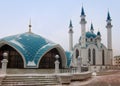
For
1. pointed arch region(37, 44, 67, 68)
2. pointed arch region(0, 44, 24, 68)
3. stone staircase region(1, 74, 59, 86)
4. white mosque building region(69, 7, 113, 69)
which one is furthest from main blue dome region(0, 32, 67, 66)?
white mosque building region(69, 7, 113, 69)

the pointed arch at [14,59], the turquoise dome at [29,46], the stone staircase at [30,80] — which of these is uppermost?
the turquoise dome at [29,46]

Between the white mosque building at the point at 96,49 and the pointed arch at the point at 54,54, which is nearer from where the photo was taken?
the pointed arch at the point at 54,54

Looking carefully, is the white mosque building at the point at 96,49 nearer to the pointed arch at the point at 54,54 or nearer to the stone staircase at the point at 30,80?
the pointed arch at the point at 54,54

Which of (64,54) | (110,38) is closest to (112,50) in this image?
(110,38)

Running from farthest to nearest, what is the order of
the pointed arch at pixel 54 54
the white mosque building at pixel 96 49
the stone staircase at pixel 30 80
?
the white mosque building at pixel 96 49, the pointed arch at pixel 54 54, the stone staircase at pixel 30 80

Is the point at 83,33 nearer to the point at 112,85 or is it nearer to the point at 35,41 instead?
the point at 35,41

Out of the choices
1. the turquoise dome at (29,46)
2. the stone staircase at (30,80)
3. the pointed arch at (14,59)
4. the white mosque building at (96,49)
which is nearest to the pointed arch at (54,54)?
the turquoise dome at (29,46)

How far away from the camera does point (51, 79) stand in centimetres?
1434

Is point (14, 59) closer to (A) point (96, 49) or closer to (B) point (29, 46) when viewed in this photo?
(B) point (29, 46)

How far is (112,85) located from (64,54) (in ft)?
31.5

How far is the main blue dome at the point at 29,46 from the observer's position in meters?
20.7

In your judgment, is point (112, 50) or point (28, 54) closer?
point (28, 54)

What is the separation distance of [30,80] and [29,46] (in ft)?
26.4

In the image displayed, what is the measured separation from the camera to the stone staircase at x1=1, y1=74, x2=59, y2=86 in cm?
1346
